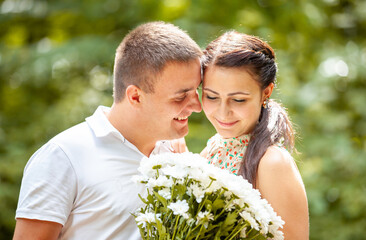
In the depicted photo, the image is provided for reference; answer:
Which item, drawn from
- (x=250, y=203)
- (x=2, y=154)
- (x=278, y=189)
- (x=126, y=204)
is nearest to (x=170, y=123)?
(x=126, y=204)

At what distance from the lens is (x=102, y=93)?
219 inches

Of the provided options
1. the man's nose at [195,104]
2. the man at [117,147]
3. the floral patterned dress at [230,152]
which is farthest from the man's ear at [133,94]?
the floral patterned dress at [230,152]

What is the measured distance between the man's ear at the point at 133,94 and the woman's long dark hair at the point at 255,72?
0.34 m

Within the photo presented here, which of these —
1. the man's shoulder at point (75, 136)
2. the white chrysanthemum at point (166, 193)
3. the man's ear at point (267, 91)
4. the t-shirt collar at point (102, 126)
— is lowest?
the white chrysanthemum at point (166, 193)

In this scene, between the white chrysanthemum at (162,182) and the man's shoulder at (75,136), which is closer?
the white chrysanthemum at (162,182)

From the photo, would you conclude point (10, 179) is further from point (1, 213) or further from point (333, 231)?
point (333, 231)

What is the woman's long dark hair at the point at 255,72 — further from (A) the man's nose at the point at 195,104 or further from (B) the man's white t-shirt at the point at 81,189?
(B) the man's white t-shirt at the point at 81,189

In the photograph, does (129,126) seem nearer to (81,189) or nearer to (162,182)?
(81,189)

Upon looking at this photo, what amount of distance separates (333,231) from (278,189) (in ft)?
12.3

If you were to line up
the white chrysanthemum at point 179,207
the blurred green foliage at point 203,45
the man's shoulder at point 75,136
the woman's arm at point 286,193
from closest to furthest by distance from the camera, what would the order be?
the white chrysanthemum at point 179,207 < the woman's arm at point 286,193 < the man's shoulder at point 75,136 < the blurred green foliage at point 203,45

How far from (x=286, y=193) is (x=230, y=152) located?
0.44 metres

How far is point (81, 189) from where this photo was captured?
224 centimetres

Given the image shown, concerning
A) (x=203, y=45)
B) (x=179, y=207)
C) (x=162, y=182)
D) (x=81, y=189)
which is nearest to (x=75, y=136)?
(x=81, y=189)

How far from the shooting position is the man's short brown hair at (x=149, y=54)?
2.45m
